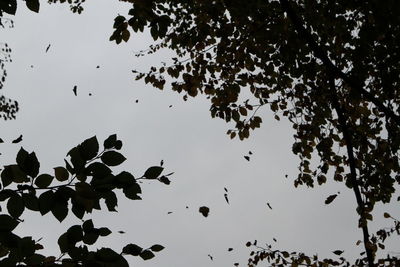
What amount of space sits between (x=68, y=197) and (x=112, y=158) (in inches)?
8.5

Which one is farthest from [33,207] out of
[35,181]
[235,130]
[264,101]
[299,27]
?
[264,101]

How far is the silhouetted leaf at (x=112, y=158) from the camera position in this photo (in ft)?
5.57

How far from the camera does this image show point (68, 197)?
1.66 meters

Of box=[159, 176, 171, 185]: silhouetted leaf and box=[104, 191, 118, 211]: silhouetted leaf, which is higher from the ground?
box=[159, 176, 171, 185]: silhouetted leaf

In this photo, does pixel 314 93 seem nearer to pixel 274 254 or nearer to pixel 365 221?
pixel 365 221

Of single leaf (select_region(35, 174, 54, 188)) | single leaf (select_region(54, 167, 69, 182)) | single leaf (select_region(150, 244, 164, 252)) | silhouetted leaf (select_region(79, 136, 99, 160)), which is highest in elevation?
silhouetted leaf (select_region(79, 136, 99, 160))

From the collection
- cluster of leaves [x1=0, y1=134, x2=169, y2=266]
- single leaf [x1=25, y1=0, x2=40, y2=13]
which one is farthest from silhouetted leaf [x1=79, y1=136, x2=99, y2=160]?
single leaf [x1=25, y1=0, x2=40, y2=13]

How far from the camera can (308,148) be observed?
6.33 metres

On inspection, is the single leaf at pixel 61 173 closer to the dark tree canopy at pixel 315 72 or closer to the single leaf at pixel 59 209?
the single leaf at pixel 59 209

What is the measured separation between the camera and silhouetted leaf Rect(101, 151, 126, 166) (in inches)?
66.8

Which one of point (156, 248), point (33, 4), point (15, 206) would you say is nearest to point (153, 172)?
point (156, 248)

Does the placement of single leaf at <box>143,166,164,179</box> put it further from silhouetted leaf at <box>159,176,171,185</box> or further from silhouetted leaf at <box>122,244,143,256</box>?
silhouetted leaf at <box>122,244,143,256</box>

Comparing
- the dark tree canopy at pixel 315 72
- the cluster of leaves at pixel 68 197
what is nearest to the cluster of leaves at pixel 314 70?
the dark tree canopy at pixel 315 72

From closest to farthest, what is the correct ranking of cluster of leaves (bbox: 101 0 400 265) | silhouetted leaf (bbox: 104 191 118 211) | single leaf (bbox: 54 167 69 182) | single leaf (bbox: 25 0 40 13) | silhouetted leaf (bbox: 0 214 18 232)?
silhouetted leaf (bbox: 0 214 18 232)
single leaf (bbox: 54 167 69 182)
silhouetted leaf (bbox: 104 191 118 211)
single leaf (bbox: 25 0 40 13)
cluster of leaves (bbox: 101 0 400 265)
